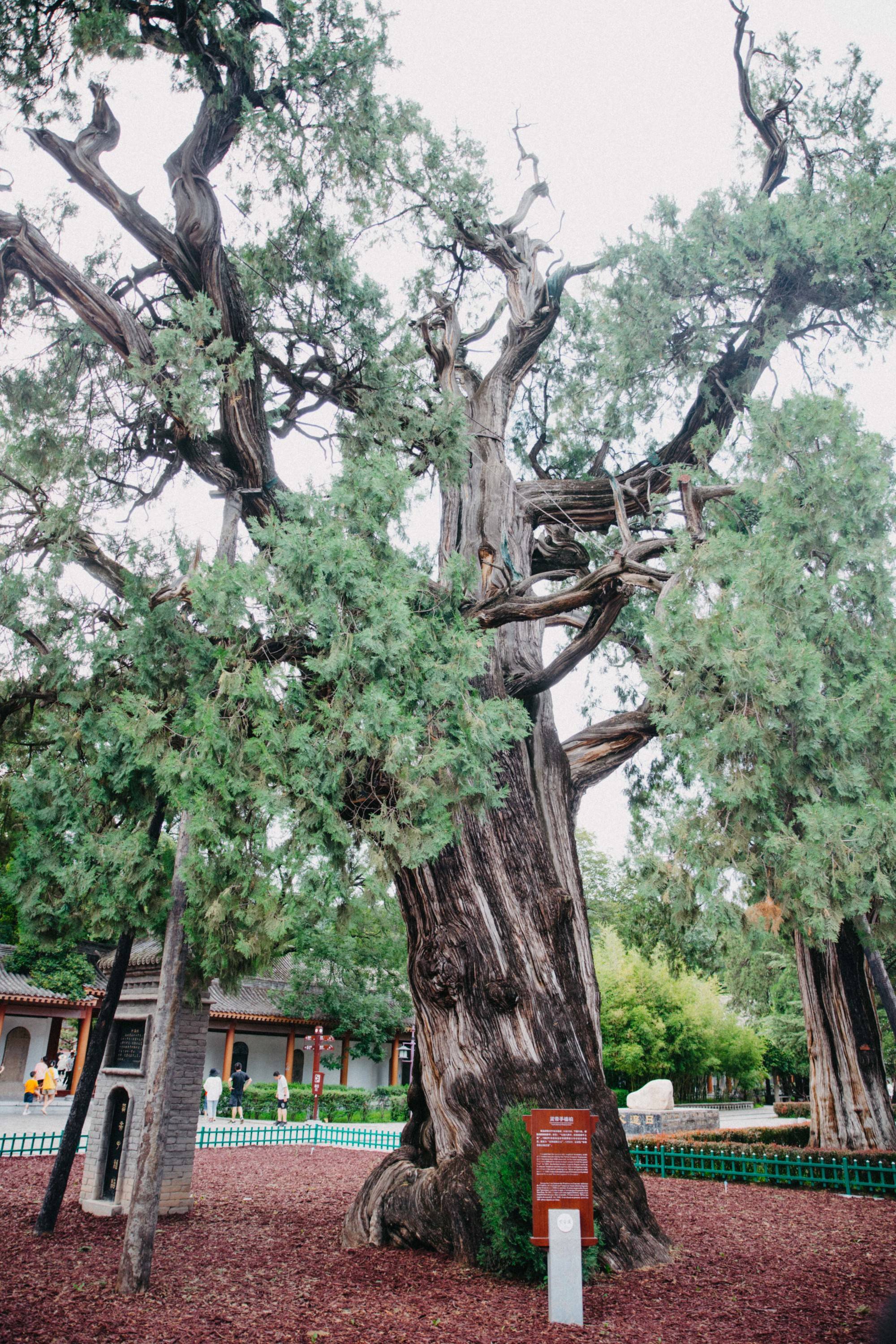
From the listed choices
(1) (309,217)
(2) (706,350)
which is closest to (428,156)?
(1) (309,217)

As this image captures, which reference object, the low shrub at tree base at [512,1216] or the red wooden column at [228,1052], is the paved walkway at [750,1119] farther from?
the low shrub at tree base at [512,1216]

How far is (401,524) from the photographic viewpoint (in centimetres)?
669

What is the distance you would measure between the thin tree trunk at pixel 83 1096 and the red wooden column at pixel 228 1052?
54.9ft

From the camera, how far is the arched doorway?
2322cm

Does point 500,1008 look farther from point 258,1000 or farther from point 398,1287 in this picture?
point 258,1000

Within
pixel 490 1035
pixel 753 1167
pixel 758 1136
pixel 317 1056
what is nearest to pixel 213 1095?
pixel 317 1056

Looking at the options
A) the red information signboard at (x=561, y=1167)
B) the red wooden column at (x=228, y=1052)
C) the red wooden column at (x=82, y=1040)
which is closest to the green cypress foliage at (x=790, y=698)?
the red information signboard at (x=561, y=1167)

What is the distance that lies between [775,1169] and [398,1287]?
7177mm

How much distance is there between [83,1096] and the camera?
767 cm

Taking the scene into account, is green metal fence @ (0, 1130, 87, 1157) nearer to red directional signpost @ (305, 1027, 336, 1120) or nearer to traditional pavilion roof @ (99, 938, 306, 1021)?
traditional pavilion roof @ (99, 938, 306, 1021)

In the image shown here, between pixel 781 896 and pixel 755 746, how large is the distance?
1.26 meters

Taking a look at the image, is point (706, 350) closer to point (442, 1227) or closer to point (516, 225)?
point (516, 225)

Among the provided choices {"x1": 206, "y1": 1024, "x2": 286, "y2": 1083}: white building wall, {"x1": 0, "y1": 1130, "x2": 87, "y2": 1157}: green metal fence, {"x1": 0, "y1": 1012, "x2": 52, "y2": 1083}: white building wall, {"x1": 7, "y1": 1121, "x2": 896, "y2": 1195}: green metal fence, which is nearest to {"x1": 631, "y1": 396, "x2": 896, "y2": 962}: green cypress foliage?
{"x1": 7, "y1": 1121, "x2": 896, "y2": 1195}: green metal fence

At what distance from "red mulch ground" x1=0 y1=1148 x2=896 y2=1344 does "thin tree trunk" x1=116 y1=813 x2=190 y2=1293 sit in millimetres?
180
